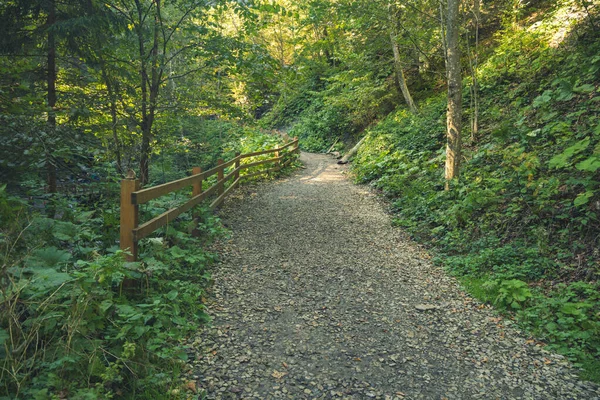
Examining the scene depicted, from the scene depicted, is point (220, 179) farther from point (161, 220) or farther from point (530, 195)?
point (530, 195)

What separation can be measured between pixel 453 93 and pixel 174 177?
7281mm

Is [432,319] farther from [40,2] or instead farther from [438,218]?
[40,2]

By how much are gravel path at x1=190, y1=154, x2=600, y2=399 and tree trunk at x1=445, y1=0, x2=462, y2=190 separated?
238 centimetres

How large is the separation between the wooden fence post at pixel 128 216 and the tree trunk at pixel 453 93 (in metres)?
6.50

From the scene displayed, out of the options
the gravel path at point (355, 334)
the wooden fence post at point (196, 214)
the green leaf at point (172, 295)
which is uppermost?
the wooden fence post at point (196, 214)

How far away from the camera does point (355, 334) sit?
390 centimetres

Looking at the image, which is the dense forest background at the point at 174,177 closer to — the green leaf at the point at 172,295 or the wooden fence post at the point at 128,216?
the green leaf at the point at 172,295

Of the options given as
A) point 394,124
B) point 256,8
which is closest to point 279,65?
point 256,8

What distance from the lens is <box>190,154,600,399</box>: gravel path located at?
10.2ft

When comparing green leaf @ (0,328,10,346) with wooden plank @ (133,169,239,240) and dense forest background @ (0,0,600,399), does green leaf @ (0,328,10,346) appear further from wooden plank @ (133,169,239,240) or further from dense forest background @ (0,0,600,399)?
wooden plank @ (133,169,239,240)

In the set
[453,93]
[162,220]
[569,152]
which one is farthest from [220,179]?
[569,152]

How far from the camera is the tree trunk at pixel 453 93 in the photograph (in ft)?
24.3

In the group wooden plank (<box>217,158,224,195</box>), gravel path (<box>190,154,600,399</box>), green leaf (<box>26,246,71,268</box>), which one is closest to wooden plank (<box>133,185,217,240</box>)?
green leaf (<box>26,246,71,268</box>)

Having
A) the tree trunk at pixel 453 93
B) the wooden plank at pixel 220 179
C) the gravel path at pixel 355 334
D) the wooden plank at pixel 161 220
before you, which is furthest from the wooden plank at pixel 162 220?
the tree trunk at pixel 453 93
